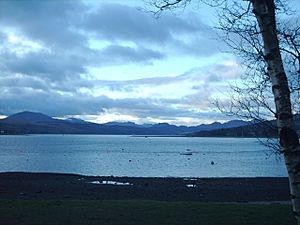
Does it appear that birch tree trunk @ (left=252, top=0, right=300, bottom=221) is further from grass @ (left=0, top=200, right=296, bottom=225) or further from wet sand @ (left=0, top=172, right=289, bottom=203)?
wet sand @ (left=0, top=172, right=289, bottom=203)

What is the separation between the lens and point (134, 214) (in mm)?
14219

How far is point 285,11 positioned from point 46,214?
10.1m

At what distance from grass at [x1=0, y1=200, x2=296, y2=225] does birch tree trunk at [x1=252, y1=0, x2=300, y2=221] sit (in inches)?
333

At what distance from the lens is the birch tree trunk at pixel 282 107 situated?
4.72 metres

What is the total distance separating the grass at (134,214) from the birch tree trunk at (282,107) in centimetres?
845

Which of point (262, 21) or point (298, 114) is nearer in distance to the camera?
point (262, 21)

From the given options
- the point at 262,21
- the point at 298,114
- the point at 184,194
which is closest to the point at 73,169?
the point at 184,194

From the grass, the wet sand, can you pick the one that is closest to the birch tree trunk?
the grass

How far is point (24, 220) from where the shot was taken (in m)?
12.6

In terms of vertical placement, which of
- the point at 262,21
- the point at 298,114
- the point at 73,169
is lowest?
the point at 73,169

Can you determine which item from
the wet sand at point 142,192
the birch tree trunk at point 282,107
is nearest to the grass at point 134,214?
the birch tree trunk at point 282,107

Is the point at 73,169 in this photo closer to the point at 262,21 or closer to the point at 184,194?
the point at 184,194

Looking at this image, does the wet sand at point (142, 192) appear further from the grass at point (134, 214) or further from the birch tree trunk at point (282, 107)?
the birch tree trunk at point (282, 107)

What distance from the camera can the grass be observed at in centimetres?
1284
